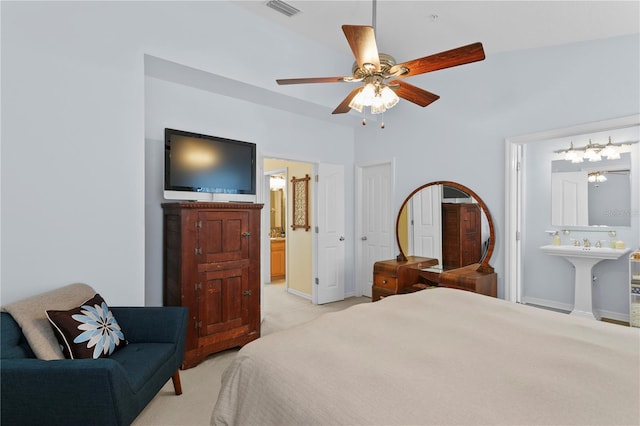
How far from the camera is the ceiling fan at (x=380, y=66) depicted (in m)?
1.66

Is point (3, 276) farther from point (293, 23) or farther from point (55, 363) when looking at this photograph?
point (293, 23)

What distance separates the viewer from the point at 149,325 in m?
2.24

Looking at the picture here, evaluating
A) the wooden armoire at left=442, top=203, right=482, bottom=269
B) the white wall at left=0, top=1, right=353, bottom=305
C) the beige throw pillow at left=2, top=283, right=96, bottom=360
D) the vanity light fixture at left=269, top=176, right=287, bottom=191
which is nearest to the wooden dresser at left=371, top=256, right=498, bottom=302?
the wooden armoire at left=442, top=203, right=482, bottom=269

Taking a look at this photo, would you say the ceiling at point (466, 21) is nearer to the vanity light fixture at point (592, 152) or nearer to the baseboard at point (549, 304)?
the vanity light fixture at point (592, 152)

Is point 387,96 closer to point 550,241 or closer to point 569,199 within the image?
point 569,199

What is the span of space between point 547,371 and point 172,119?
137 inches

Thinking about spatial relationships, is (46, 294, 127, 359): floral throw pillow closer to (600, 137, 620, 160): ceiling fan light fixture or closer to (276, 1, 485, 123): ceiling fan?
(276, 1, 485, 123): ceiling fan

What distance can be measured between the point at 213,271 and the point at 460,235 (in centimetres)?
278

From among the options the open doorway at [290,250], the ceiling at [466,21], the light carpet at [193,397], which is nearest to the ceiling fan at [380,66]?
the ceiling at [466,21]

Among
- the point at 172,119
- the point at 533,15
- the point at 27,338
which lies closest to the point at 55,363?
the point at 27,338

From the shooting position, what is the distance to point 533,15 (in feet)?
9.03

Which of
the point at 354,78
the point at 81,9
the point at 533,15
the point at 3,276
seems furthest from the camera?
the point at 533,15

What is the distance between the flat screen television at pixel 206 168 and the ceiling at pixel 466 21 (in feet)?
Answer: 4.52

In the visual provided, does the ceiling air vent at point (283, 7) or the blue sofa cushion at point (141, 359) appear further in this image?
the ceiling air vent at point (283, 7)
